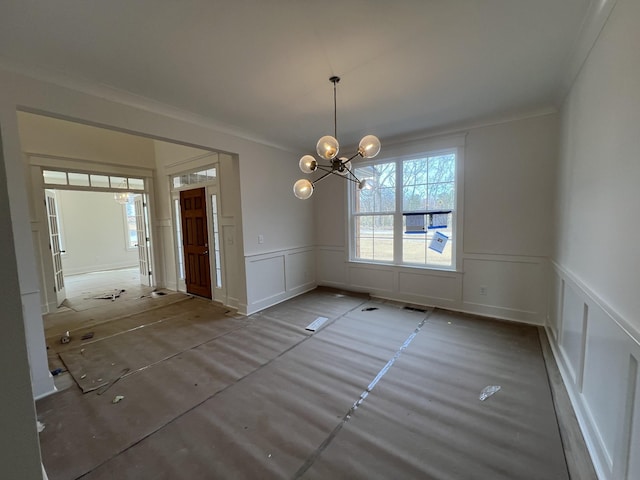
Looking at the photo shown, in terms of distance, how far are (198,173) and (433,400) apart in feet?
15.8

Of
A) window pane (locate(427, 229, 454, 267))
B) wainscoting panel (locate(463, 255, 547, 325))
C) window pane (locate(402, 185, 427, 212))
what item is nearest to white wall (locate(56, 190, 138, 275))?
window pane (locate(402, 185, 427, 212))

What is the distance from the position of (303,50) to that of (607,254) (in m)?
2.49

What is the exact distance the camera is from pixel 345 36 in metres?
1.90

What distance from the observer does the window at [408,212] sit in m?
4.00

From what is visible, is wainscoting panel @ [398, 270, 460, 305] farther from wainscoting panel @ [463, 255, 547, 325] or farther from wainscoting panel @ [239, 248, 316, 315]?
wainscoting panel @ [239, 248, 316, 315]

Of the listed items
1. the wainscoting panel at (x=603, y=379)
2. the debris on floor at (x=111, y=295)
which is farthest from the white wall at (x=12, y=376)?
the debris on floor at (x=111, y=295)

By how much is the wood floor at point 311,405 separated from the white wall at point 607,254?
34cm

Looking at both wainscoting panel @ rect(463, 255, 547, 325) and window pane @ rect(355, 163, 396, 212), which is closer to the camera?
wainscoting panel @ rect(463, 255, 547, 325)

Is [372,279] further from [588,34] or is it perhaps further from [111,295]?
[111,295]

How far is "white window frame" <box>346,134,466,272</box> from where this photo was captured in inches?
150

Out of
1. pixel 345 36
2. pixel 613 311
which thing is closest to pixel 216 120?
pixel 345 36

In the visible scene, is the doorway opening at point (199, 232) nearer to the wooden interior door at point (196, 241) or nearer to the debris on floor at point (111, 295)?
the wooden interior door at point (196, 241)

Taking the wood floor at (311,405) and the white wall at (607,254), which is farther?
the wood floor at (311,405)

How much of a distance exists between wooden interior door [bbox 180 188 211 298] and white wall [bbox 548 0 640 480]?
15.8ft
